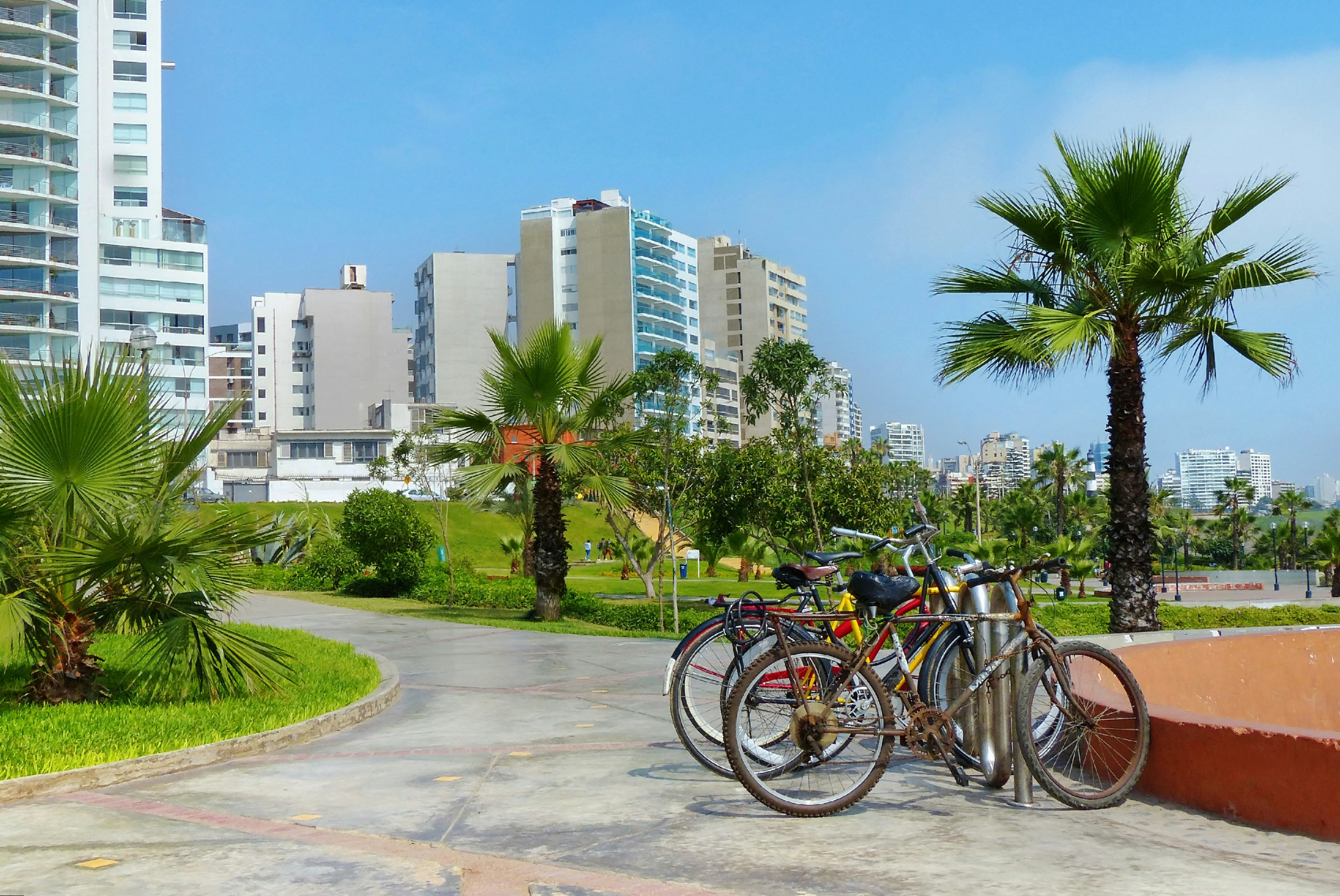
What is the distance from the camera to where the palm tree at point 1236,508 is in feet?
282

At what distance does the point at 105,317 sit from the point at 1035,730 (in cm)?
8296

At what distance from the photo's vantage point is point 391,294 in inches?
4801

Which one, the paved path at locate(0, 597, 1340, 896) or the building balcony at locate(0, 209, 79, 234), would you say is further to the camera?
the building balcony at locate(0, 209, 79, 234)

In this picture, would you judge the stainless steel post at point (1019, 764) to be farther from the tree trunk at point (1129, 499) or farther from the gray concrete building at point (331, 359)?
the gray concrete building at point (331, 359)

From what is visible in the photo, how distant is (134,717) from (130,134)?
269 ft

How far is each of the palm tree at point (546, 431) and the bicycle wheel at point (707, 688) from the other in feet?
47.3

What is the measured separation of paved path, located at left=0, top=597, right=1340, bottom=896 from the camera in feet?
15.4

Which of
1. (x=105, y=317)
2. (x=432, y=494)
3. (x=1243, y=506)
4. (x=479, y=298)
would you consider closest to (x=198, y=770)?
(x=432, y=494)

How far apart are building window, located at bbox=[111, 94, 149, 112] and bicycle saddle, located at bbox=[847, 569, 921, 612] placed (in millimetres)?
86350

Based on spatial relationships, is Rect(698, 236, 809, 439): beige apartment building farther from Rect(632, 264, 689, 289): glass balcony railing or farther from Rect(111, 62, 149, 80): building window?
Rect(111, 62, 149, 80): building window

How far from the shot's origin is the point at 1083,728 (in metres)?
6.07

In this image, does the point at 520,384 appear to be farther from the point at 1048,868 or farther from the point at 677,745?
the point at 1048,868

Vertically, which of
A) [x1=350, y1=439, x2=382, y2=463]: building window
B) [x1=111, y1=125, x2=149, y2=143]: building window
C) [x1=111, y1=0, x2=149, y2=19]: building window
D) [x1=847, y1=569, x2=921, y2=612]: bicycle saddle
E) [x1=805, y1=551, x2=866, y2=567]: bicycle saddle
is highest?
[x1=111, y1=0, x2=149, y2=19]: building window

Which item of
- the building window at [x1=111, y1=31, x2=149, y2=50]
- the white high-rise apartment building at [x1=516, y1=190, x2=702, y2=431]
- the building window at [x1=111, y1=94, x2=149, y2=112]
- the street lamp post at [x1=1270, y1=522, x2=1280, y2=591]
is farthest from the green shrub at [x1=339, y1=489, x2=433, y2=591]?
the white high-rise apartment building at [x1=516, y1=190, x2=702, y2=431]
